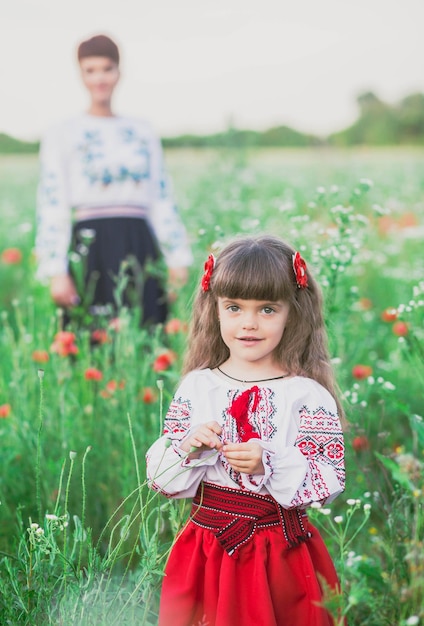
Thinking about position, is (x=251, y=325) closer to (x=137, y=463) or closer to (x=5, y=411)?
(x=137, y=463)

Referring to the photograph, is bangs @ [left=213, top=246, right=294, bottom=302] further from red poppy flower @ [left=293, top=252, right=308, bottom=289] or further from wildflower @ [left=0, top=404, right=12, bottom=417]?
wildflower @ [left=0, top=404, right=12, bottom=417]

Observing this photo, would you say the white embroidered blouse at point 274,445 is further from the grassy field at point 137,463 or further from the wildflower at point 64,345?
the wildflower at point 64,345

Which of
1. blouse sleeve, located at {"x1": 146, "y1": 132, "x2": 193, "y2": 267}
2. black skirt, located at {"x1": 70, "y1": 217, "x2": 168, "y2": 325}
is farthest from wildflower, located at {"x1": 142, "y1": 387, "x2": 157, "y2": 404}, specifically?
blouse sleeve, located at {"x1": 146, "y1": 132, "x2": 193, "y2": 267}

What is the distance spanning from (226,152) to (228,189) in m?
0.69

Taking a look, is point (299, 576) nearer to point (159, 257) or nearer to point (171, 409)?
point (171, 409)

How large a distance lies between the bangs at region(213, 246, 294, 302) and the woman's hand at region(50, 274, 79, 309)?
1.87 meters

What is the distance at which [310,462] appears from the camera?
1.72 metres

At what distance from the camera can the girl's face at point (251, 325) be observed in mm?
1797

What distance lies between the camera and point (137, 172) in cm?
375

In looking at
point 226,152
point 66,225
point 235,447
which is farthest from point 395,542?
point 226,152

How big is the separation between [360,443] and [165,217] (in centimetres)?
179

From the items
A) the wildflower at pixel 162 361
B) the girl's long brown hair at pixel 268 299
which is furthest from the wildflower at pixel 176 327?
the girl's long brown hair at pixel 268 299

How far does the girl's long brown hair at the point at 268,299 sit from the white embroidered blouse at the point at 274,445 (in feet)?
0.29

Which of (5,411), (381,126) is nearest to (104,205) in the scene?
(5,411)
